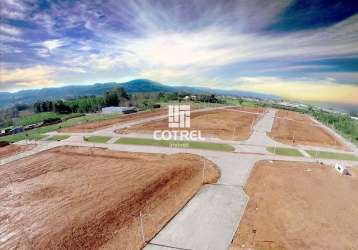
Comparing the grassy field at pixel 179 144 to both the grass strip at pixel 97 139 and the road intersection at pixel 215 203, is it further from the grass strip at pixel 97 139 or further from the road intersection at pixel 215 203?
the grass strip at pixel 97 139

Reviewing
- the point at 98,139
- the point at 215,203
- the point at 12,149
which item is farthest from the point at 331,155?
the point at 12,149

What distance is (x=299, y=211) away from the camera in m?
12.5

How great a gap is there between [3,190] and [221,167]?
665 inches

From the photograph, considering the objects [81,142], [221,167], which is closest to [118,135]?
[81,142]

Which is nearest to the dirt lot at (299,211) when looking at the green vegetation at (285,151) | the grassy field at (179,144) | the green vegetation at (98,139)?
the green vegetation at (285,151)

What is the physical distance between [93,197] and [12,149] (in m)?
18.3

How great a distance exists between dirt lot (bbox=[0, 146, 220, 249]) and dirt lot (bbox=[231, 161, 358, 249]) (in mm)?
3847

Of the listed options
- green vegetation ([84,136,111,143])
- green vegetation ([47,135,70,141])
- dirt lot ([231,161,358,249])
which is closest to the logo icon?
green vegetation ([84,136,111,143])

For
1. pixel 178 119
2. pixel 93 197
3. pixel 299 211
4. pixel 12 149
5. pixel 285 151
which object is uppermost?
pixel 178 119

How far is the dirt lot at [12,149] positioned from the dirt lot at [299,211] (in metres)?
25.0

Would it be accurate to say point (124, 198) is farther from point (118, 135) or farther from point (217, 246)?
point (118, 135)

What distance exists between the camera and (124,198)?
13.5 metres

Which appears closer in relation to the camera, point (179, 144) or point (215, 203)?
point (215, 203)

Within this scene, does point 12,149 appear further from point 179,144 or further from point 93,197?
point 179,144
